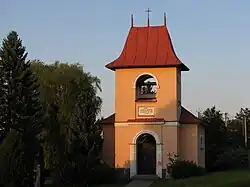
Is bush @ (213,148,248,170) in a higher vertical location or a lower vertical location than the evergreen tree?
lower

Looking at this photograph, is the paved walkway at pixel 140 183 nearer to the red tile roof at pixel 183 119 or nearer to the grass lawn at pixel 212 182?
the grass lawn at pixel 212 182

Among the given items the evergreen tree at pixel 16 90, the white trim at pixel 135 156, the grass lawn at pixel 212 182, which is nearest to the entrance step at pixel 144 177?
the white trim at pixel 135 156

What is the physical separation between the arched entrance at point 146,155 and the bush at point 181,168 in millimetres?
1978

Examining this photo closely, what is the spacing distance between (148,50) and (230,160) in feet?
43.1

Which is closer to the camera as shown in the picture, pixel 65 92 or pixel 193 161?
pixel 193 161

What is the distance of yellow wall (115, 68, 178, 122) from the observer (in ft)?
131

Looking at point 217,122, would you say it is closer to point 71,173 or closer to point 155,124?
point 155,124

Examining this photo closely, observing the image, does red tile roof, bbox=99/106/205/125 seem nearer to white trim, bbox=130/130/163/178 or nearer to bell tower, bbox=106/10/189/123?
bell tower, bbox=106/10/189/123

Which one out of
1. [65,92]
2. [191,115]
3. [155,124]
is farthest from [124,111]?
[65,92]

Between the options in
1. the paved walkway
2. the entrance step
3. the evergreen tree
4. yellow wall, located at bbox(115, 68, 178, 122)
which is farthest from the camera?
yellow wall, located at bbox(115, 68, 178, 122)

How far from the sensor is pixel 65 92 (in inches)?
1843

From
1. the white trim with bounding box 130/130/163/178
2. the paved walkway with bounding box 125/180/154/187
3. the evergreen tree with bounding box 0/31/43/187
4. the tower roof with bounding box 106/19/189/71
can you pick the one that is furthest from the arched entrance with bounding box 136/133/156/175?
the evergreen tree with bounding box 0/31/43/187

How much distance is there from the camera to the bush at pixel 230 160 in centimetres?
4816

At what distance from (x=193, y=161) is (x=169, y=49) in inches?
318
